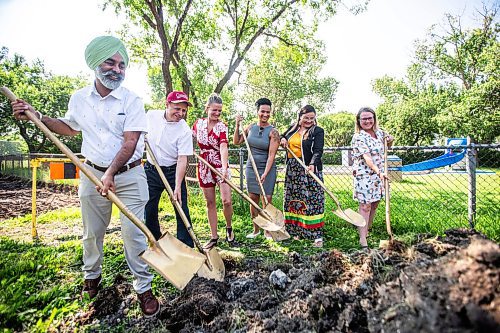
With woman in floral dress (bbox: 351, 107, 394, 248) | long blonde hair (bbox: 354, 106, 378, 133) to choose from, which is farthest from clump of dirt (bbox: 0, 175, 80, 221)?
long blonde hair (bbox: 354, 106, 378, 133)

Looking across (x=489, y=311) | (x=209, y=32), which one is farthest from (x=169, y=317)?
(x=209, y=32)

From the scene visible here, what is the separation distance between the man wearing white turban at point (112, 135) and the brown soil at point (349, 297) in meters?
0.35

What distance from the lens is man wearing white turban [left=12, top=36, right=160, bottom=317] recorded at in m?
2.24

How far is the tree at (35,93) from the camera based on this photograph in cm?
1880

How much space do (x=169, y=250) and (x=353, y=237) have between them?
284 cm

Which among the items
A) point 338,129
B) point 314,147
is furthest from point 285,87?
point 314,147

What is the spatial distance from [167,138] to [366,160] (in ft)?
7.27

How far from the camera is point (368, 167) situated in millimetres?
3520

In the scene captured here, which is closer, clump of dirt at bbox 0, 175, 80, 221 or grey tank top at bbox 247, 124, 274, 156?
grey tank top at bbox 247, 124, 274, 156

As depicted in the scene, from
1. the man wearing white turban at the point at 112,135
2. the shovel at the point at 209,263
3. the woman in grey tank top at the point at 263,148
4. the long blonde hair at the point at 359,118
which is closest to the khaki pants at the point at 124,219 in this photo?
the man wearing white turban at the point at 112,135

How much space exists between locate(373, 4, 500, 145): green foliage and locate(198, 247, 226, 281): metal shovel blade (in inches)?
870

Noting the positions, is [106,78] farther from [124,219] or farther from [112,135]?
[124,219]

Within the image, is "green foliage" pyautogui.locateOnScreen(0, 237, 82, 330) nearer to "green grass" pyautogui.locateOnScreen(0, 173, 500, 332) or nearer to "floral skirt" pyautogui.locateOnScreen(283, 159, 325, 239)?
"green grass" pyautogui.locateOnScreen(0, 173, 500, 332)

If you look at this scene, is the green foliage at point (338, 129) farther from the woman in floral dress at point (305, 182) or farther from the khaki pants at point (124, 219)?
the khaki pants at point (124, 219)
